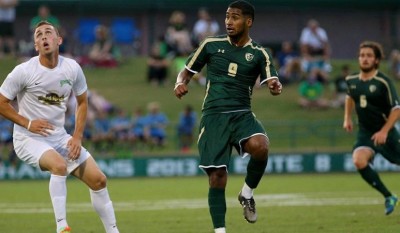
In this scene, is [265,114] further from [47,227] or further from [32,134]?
[32,134]

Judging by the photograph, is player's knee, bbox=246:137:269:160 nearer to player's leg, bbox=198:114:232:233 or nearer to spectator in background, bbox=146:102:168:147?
player's leg, bbox=198:114:232:233

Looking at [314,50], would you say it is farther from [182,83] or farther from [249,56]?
[182,83]

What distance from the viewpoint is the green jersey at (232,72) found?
1089 cm

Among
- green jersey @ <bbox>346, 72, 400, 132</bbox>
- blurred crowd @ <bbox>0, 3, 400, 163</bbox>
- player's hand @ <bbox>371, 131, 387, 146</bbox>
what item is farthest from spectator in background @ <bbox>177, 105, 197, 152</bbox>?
player's hand @ <bbox>371, 131, 387, 146</bbox>

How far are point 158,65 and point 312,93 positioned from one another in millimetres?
5641

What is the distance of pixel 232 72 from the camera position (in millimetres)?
10898

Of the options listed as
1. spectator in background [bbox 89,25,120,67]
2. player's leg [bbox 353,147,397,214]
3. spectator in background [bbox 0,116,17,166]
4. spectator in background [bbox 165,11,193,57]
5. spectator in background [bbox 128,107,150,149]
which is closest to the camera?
player's leg [bbox 353,147,397,214]

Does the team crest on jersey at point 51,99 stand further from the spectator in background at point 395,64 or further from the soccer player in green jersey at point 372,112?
the spectator in background at point 395,64

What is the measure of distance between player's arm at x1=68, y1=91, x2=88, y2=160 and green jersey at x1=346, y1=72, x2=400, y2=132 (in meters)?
5.04

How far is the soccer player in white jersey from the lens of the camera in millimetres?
10617

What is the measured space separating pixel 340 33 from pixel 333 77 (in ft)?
13.9

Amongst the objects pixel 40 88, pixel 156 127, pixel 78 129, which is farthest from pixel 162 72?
pixel 40 88

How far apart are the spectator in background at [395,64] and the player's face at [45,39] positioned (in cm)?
2529

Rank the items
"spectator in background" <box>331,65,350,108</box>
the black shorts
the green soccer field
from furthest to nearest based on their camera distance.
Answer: the black shorts
"spectator in background" <box>331,65,350,108</box>
the green soccer field
